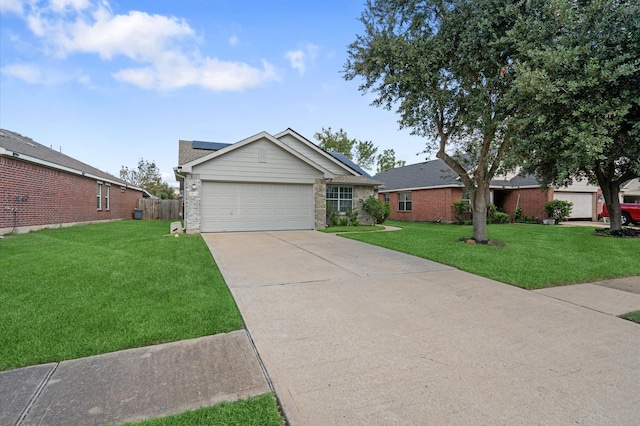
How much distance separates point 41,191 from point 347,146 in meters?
32.6

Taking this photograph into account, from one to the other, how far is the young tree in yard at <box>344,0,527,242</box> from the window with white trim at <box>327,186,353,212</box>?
22.8ft

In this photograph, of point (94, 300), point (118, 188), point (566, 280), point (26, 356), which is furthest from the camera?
point (118, 188)

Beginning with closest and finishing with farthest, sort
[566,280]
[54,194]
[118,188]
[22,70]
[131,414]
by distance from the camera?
1. [131,414]
2. [566,280]
3. [22,70]
4. [54,194]
5. [118,188]

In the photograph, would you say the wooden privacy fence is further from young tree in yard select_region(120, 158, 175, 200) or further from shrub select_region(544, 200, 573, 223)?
shrub select_region(544, 200, 573, 223)

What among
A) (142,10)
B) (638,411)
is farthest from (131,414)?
(142,10)

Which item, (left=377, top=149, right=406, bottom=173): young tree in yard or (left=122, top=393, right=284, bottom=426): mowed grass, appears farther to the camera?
(left=377, top=149, right=406, bottom=173): young tree in yard

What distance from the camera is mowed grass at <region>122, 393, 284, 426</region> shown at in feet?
6.70

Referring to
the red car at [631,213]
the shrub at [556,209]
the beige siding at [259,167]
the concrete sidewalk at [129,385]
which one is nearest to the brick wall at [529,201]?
Result: the shrub at [556,209]

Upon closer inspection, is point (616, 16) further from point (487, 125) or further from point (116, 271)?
point (116, 271)

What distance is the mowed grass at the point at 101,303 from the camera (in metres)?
3.21

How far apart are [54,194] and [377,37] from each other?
14.4 meters

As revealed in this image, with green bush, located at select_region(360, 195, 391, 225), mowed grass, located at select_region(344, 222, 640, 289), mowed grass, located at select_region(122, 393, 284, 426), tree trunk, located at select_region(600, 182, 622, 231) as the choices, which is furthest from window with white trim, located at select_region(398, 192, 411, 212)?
mowed grass, located at select_region(122, 393, 284, 426)

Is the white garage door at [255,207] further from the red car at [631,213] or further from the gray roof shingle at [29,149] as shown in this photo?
the red car at [631,213]

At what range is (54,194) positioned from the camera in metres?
13.5
